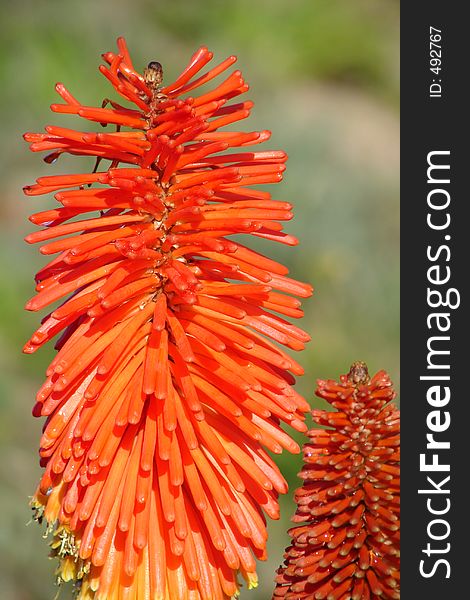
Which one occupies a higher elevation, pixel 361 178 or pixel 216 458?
pixel 361 178

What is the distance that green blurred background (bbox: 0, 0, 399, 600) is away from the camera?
284 inches

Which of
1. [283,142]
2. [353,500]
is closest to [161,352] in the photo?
[353,500]

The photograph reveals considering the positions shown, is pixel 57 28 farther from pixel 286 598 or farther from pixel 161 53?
pixel 286 598

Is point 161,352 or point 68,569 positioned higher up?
point 161,352

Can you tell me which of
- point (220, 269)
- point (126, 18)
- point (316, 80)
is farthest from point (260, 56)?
point (220, 269)

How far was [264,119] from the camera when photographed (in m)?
9.06

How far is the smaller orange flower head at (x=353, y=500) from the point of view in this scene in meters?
2.71

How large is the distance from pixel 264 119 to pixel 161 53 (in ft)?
4.42

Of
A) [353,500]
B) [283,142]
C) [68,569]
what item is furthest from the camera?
[283,142]

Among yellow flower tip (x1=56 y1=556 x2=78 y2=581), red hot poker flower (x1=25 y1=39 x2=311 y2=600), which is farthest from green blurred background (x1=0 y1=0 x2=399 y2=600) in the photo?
red hot poker flower (x1=25 y1=39 x2=311 y2=600)

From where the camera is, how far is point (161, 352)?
272 centimetres

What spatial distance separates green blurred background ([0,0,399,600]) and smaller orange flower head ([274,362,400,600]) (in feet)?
10.8

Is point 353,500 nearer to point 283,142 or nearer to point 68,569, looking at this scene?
point 68,569

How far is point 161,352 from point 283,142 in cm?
638
